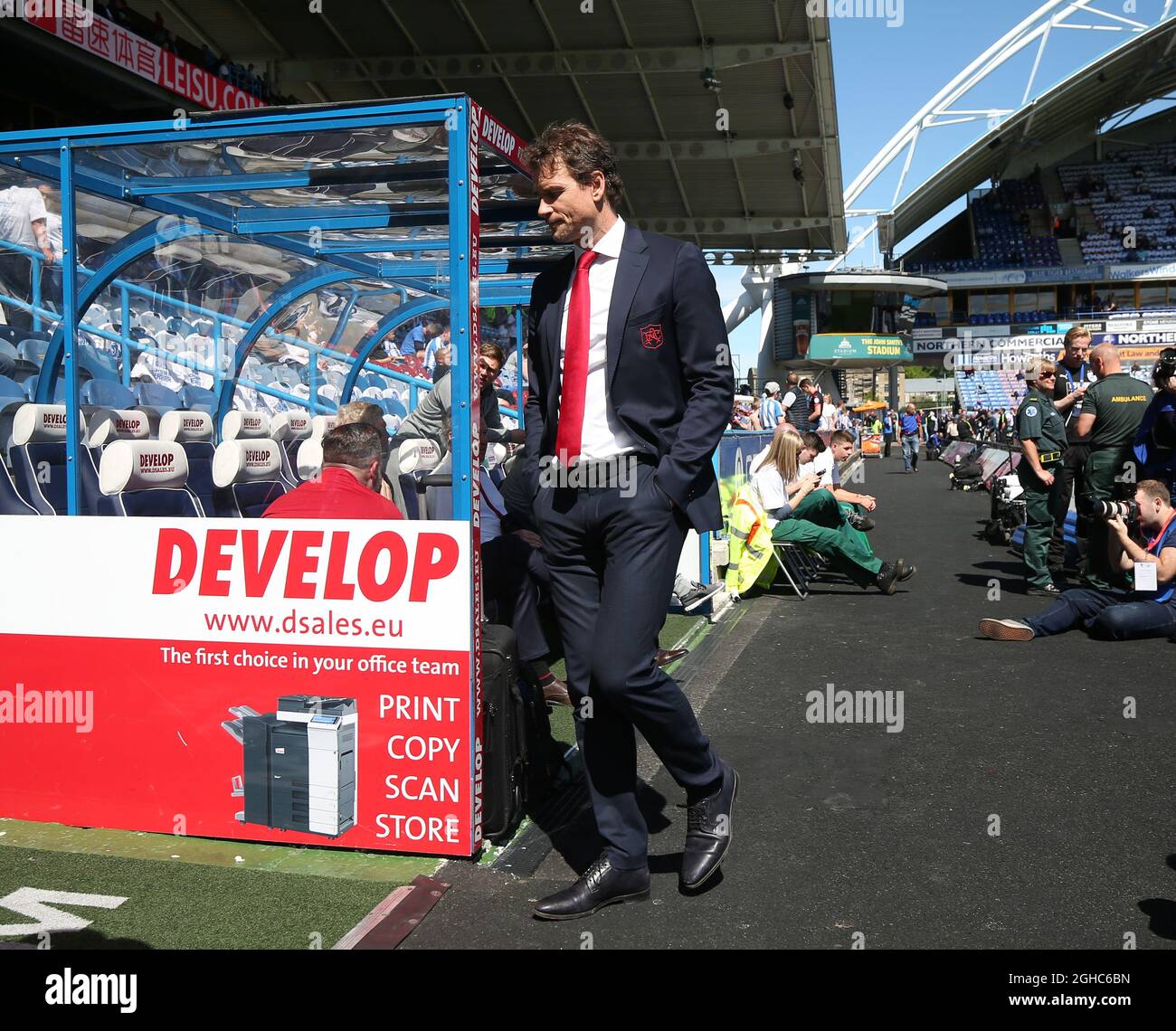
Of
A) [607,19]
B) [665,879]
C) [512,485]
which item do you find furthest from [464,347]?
[607,19]

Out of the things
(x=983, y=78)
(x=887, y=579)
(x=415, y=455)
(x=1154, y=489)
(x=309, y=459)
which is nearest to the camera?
(x=415, y=455)

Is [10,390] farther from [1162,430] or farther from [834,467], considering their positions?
[834,467]

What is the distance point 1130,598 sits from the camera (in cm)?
738

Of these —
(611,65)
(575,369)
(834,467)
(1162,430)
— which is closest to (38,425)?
(575,369)

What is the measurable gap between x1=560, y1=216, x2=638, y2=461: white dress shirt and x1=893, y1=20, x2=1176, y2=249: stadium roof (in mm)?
57851

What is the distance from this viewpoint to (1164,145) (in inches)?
2571

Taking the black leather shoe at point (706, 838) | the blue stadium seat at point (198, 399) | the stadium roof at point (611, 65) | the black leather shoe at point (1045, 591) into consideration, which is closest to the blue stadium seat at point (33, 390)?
the blue stadium seat at point (198, 399)

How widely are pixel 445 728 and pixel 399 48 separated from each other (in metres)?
14.6

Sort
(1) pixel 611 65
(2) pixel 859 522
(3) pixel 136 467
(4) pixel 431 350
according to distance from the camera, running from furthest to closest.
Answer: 1. (1) pixel 611 65
2. (2) pixel 859 522
3. (4) pixel 431 350
4. (3) pixel 136 467

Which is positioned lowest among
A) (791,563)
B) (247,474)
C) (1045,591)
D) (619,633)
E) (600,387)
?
(1045,591)

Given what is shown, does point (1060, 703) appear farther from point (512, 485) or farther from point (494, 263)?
point (494, 263)

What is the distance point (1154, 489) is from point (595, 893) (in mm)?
5714

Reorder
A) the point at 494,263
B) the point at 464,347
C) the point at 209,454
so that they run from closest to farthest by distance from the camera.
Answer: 1. the point at 464,347
2. the point at 209,454
3. the point at 494,263

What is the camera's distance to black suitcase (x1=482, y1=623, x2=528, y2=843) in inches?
A: 150
